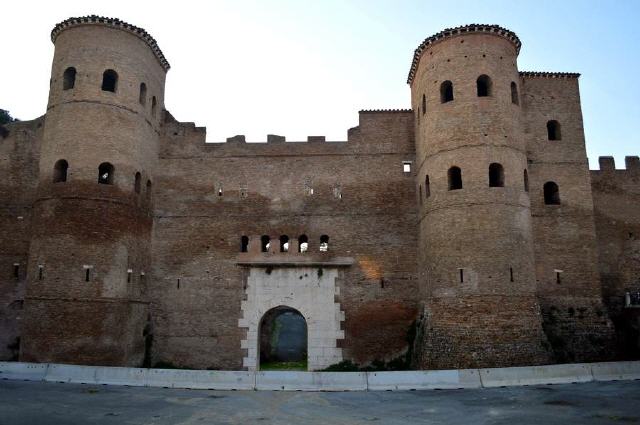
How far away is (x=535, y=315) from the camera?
14703mm

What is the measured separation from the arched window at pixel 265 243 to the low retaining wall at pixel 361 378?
6.32 metres

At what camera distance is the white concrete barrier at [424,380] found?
1291 centimetres

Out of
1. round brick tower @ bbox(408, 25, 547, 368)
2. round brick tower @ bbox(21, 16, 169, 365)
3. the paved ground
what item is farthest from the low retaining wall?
round brick tower @ bbox(21, 16, 169, 365)

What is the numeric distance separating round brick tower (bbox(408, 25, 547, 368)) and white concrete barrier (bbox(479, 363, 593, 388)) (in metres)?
0.74

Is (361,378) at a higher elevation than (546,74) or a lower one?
lower

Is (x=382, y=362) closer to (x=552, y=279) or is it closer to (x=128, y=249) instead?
(x=552, y=279)

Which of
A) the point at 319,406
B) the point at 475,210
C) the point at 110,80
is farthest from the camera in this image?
the point at 110,80

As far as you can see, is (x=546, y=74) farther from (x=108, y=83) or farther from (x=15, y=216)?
(x=15, y=216)

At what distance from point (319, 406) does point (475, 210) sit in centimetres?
781

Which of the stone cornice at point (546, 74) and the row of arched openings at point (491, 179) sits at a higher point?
the stone cornice at point (546, 74)

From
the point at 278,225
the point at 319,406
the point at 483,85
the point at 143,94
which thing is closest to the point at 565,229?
the point at 483,85

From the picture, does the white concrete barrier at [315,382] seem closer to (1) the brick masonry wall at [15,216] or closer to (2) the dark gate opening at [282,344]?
(2) the dark gate opening at [282,344]

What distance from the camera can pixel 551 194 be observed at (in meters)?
18.1

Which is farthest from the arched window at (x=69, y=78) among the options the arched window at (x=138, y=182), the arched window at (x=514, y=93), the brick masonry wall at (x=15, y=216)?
the arched window at (x=514, y=93)
